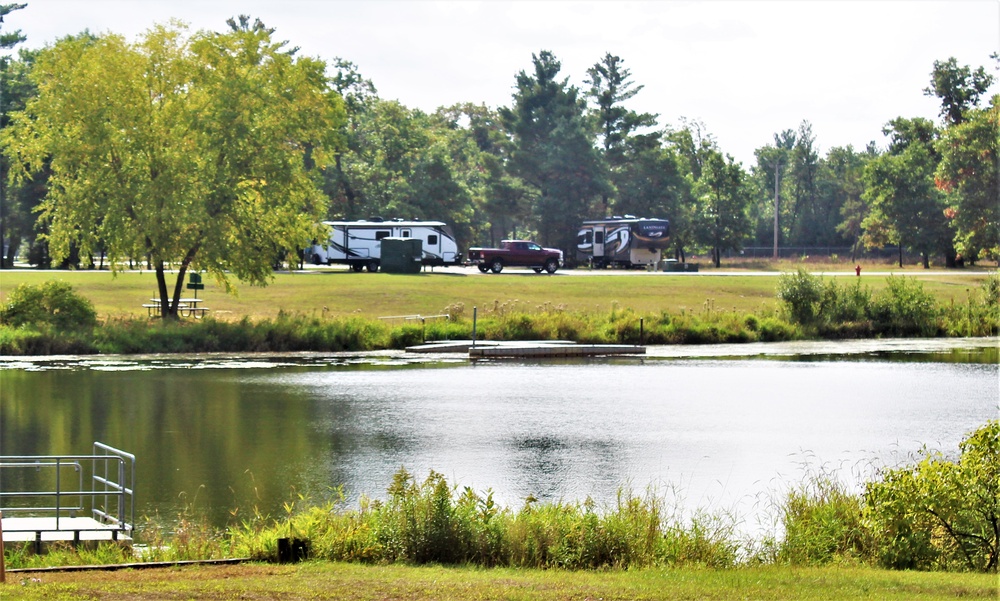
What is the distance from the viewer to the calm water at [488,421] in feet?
56.5

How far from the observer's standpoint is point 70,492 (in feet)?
41.1

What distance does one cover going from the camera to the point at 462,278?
5641 cm

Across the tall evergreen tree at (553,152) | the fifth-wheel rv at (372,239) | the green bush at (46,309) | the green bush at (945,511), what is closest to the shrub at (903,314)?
the fifth-wheel rv at (372,239)

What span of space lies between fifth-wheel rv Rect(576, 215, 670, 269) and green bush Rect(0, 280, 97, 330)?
42190 millimetres

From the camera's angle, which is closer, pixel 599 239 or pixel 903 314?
pixel 903 314

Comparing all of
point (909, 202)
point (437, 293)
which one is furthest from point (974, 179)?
point (437, 293)

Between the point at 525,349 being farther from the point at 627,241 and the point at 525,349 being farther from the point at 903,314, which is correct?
the point at 627,241

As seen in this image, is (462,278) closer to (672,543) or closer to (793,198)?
(672,543)

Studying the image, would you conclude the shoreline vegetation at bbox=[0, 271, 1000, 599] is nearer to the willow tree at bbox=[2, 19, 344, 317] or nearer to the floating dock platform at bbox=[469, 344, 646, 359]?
the floating dock platform at bbox=[469, 344, 646, 359]

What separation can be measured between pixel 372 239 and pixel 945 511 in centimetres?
5444

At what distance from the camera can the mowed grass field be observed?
4466cm

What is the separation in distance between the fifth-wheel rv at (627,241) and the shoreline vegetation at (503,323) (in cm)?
2280

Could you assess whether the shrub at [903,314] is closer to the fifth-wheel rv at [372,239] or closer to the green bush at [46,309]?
the fifth-wheel rv at [372,239]

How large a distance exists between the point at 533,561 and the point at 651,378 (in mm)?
19193
